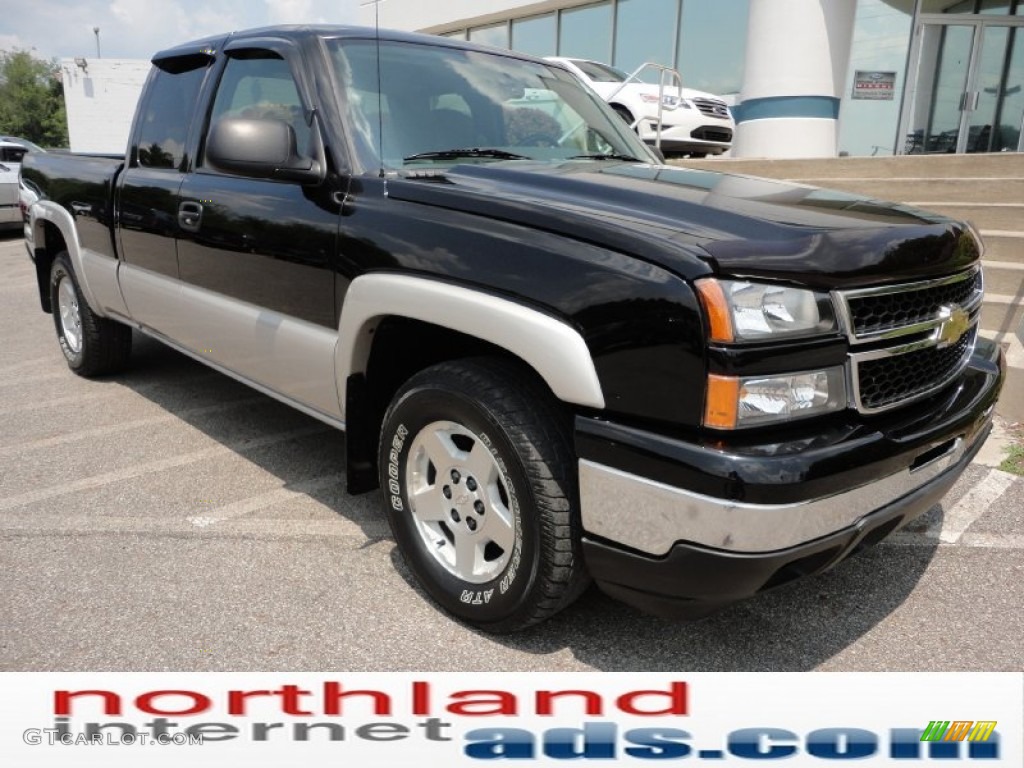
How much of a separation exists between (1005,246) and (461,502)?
5.21 m

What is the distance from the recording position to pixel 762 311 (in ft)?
6.54

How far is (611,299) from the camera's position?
6.84 feet

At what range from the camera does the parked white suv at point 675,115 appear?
36.6 feet

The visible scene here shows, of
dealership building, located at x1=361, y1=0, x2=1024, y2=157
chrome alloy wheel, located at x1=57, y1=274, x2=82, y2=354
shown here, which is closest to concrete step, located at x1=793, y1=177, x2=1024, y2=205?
dealership building, located at x1=361, y1=0, x2=1024, y2=157

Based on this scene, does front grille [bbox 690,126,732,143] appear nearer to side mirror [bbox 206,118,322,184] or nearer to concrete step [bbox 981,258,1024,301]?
concrete step [bbox 981,258,1024,301]

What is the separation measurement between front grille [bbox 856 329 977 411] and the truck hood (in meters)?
0.22

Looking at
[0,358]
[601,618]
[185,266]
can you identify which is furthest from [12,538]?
[0,358]

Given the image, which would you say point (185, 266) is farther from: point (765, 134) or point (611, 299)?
point (765, 134)

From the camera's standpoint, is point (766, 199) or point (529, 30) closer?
point (766, 199)

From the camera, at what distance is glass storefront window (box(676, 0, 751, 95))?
47.5ft

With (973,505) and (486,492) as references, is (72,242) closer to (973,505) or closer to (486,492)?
(486,492)

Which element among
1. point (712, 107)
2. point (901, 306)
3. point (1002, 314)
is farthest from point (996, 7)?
point (901, 306)

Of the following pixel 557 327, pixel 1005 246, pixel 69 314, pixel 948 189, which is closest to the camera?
pixel 557 327

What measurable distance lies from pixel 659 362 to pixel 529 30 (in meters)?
19.0
